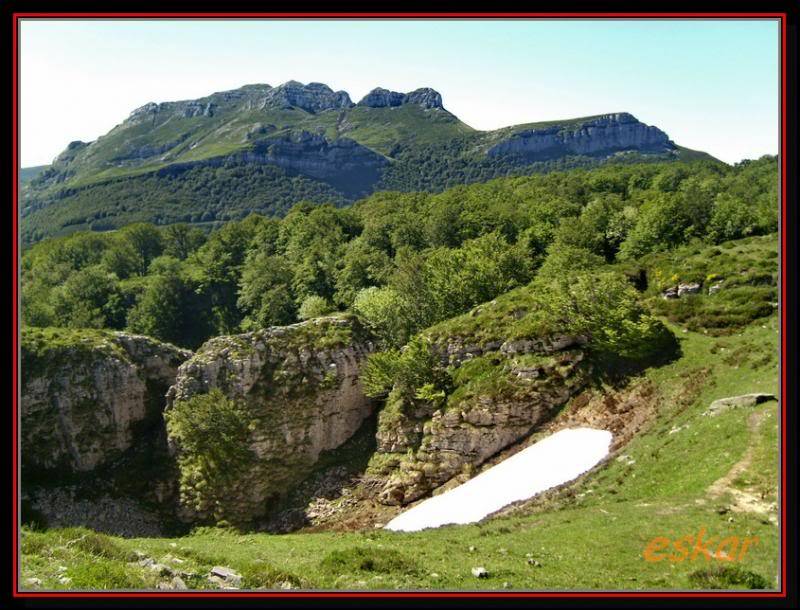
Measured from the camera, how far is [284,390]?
150ft

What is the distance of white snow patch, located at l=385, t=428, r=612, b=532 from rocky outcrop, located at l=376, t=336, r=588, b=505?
7.82 ft

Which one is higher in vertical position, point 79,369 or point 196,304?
point 196,304

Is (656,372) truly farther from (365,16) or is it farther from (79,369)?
(79,369)

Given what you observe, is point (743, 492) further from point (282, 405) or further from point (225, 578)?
point (282, 405)

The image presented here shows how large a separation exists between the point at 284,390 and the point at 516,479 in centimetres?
2197

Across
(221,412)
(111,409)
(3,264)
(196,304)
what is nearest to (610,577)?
(3,264)

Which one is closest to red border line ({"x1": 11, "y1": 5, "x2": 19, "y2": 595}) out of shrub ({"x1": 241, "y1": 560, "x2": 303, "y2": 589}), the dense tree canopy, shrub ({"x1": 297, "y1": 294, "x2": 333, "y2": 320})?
shrub ({"x1": 241, "y1": 560, "x2": 303, "y2": 589})

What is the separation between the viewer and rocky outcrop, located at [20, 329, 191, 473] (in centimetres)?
4375

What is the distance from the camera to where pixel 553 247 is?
6544cm

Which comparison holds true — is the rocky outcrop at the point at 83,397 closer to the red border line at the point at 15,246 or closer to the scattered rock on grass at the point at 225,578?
the scattered rock on grass at the point at 225,578

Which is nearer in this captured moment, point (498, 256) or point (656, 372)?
point (656, 372)

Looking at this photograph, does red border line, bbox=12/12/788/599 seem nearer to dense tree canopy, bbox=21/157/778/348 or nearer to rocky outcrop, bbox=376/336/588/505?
rocky outcrop, bbox=376/336/588/505

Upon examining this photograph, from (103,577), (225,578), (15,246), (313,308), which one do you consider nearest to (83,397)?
(313,308)
